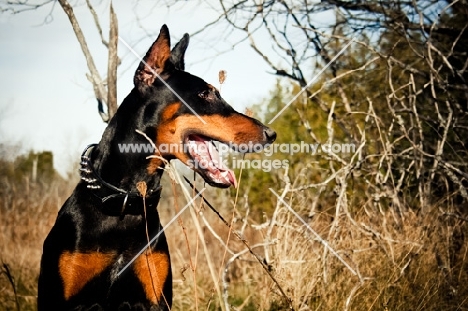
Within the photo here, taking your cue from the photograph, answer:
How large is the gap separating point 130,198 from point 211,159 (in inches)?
18.8

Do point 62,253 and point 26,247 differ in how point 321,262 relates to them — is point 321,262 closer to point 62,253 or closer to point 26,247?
point 62,253

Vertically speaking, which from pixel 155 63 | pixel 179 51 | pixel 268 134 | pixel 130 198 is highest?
pixel 179 51

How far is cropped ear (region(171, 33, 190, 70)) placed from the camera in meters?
3.17

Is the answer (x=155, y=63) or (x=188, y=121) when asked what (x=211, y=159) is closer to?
(x=188, y=121)

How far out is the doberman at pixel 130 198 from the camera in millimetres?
2664

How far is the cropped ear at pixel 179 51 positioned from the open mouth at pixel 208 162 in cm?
58

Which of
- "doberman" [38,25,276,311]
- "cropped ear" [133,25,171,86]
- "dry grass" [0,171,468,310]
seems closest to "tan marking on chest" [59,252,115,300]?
"doberman" [38,25,276,311]

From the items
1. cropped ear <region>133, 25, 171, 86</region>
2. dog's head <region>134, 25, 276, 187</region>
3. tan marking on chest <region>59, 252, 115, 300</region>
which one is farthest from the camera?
cropped ear <region>133, 25, 171, 86</region>

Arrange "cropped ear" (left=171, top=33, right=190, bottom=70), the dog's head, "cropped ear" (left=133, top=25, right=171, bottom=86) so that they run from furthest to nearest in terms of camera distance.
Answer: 1. "cropped ear" (left=171, top=33, right=190, bottom=70)
2. "cropped ear" (left=133, top=25, right=171, bottom=86)
3. the dog's head

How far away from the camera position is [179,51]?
3.20 metres

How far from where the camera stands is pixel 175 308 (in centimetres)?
451

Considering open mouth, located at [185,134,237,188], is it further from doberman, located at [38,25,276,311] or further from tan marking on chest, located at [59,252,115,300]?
tan marking on chest, located at [59,252,115,300]

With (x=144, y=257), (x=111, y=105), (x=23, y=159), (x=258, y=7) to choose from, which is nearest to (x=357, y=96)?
(x=258, y=7)

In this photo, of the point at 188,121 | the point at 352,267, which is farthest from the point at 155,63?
the point at 352,267
